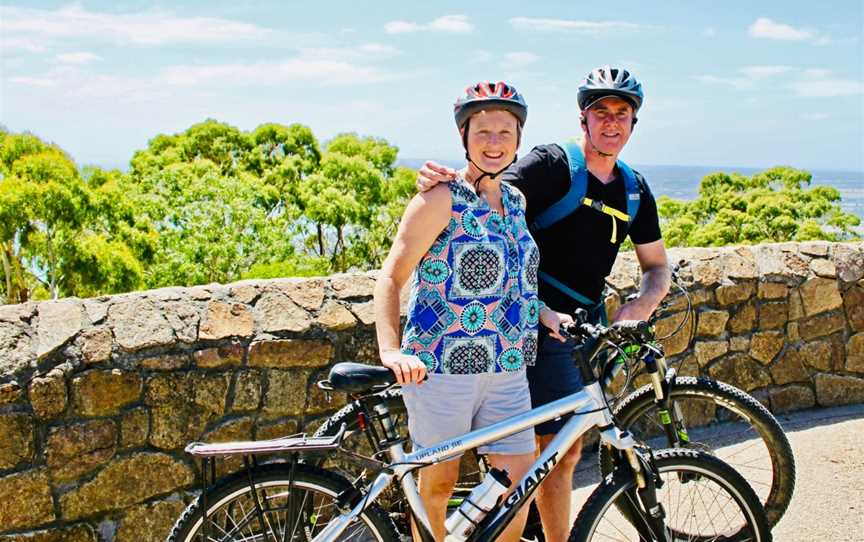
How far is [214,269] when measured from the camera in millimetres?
18297

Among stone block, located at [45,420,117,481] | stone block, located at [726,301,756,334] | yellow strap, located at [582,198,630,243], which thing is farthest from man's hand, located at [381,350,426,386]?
stone block, located at [726,301,756,334]

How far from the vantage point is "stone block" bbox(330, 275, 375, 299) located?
3.59m

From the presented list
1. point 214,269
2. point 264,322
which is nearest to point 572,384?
point 264,322

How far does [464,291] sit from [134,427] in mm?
1666

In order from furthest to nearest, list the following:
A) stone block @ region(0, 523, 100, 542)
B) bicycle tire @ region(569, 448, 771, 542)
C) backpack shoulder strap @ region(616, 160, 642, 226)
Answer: stone block @ region(0, 523, 100, 542) → backpack shoulder strap @ region(616, 160, 642, 226) → bicycle tire @ region(569, 448, 771, 542)

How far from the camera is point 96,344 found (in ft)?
10.3

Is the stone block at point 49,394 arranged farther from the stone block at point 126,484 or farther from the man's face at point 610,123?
the man's face at point 610,123

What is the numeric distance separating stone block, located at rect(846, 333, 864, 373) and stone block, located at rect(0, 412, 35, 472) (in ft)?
14.6

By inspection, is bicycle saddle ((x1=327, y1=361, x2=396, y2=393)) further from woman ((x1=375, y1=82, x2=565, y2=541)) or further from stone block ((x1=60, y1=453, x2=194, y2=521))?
stone block ((x1=60, y1=453, x2=194, y2=521))

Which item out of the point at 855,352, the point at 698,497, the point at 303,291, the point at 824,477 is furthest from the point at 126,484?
the point at 855,352

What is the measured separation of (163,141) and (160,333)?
30.2 m

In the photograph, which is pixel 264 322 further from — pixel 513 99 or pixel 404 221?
pixel 513 99

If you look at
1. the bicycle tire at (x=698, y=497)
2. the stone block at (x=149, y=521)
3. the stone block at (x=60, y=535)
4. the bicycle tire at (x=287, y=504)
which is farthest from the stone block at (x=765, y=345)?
the stone block at (x=60, y=535)

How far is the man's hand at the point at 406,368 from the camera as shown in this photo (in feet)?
7.30
